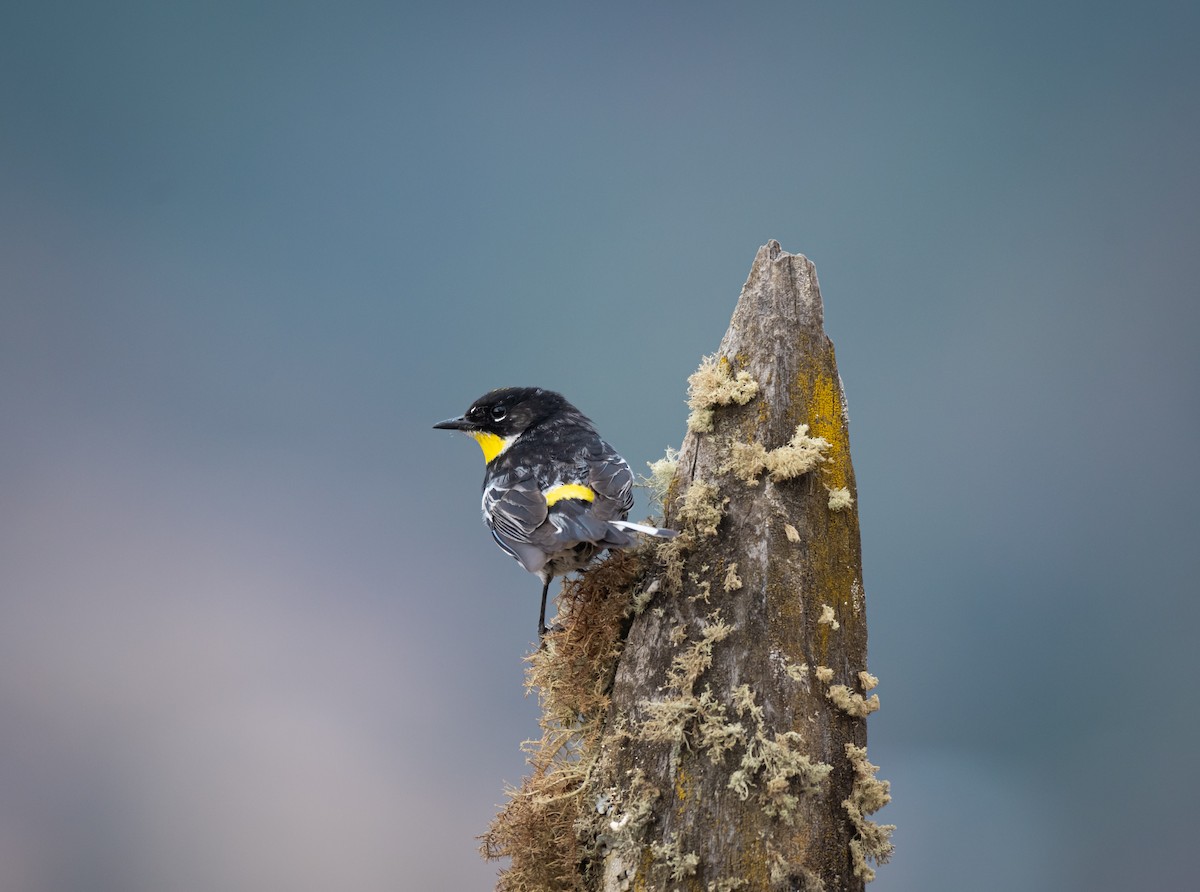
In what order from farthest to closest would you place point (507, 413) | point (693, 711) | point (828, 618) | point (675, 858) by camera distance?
1. point (507, 413)
2. point (828, 618)
3. point (693, 711)
4. point (675, 858)

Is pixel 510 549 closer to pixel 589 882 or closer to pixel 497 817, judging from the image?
pixel 497 817

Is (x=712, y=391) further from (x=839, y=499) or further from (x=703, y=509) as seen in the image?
(x=839, y=499)

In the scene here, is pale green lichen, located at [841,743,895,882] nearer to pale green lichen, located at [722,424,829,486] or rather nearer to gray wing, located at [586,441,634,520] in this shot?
pale green lichen, located at [722,424,829,486]

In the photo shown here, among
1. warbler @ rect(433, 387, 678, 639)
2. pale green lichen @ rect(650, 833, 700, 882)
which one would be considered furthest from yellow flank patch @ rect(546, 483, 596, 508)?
pale green lichen @ rect(650, 833, 700, 882)

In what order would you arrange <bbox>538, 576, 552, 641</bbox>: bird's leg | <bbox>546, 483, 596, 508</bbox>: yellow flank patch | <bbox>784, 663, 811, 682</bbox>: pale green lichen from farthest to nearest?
<bbox>538, 576, 552, 641</bbox>: bird's leg → <bbox>546, 483, 596, 508</bbox>: yellow flank patch → <bbox>784, 663, 811, 682</bbox>: pale green lichen

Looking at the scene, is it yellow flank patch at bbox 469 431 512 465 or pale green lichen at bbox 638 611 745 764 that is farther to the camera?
yellow flank patch at bbox 469 431 512 465

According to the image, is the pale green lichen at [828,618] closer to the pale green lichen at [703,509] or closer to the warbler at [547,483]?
the pale green lichen at [703,509]

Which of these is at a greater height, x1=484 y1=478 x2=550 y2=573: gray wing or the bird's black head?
the bird's black head

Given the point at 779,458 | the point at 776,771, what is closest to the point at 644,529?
the point at 779,458
